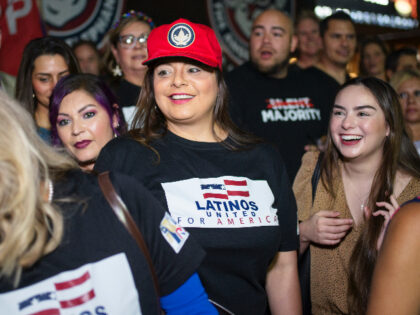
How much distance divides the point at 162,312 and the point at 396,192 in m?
1.36

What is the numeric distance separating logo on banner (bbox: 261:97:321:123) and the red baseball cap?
1.32 m

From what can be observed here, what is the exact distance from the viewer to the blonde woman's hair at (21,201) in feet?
3.05

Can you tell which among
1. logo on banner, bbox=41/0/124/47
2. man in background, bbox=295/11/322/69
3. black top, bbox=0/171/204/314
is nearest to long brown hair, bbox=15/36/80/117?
logo on banner, bbox=41/0/124/47

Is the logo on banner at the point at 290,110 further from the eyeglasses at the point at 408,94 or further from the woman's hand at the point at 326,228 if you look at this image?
the woman's hand at the point at 326,228

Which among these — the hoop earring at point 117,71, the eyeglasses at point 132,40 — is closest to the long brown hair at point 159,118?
the eyeglasses at point 132,40

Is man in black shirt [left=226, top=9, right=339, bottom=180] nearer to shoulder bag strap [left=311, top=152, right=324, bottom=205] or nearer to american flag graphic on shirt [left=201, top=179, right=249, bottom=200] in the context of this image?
shoulder bag strap [left=311, top=152, right=324, bottom=205]

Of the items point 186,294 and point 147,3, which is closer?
point 186,294

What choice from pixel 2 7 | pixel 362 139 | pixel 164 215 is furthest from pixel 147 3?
pixel 164 215

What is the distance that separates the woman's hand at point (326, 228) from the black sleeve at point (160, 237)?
1.02 meters

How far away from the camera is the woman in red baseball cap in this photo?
156 cm

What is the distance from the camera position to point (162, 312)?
1.17 meters

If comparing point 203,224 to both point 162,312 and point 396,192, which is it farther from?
point 396,192

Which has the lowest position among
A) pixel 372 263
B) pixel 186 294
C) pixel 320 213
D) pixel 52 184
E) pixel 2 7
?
Result: pixel 372 263

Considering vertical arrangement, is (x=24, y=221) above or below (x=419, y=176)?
above
